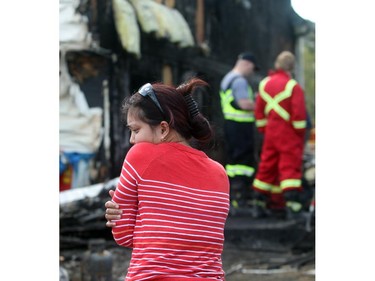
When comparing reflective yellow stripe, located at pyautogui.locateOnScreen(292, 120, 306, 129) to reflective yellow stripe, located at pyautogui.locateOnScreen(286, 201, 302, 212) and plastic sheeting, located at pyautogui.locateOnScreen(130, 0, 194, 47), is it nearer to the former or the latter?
reflective yellow stripe, located at pyautogui.locateOnScreen(286, 201, 302, 212)

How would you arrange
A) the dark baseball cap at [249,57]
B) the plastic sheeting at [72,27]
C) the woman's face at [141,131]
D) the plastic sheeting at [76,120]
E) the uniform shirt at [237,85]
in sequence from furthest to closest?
the dark baseball cap at [249,57] → the uniform shirt at [237,85] → the plastic sheeting at [76,120] → the plastic sheeting at [72,27] → the woman's face at [141,131]

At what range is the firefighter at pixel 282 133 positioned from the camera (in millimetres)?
7484

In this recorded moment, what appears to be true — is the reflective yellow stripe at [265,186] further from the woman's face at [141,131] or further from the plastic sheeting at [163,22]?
the woman's face at [141,131]

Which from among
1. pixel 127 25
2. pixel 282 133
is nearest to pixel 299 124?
pixel 282 133

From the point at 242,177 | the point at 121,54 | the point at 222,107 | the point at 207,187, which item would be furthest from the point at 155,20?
the point at 207,187

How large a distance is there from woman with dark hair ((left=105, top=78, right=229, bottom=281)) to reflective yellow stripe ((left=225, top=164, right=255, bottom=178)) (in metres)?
4.94

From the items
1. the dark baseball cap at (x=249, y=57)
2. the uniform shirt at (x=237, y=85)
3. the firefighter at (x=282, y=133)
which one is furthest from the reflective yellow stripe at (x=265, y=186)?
the dark baseball cap at (x=249, y=57)

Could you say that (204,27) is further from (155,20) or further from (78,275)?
(78,275)

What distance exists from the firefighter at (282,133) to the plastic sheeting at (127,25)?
1.25m

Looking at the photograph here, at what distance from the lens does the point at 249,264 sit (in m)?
6.80

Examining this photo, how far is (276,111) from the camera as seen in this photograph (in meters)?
7.48

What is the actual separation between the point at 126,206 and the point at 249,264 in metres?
4.06

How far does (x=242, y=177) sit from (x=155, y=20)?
167cm

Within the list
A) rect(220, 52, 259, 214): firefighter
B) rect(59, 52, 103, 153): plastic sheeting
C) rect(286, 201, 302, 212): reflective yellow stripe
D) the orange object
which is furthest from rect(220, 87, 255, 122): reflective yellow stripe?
the orange object
